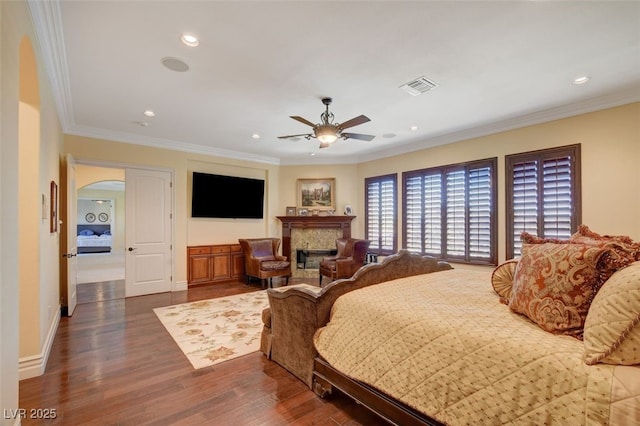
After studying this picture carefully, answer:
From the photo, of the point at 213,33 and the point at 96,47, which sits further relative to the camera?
the point at 96,47

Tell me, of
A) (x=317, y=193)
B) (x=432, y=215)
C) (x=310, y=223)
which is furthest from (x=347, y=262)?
(x=317, y=193)

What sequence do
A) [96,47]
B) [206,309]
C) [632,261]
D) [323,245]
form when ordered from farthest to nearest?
[323,245] < [206,309] < [96,47] < [632,261]

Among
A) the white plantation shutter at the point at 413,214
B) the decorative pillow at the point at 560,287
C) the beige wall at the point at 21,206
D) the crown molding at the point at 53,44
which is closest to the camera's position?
the decorative pillow at the point at 560,287

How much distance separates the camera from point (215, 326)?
379 cm

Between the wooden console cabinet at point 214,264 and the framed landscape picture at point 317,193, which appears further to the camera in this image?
the framed landscape picture at point 317,193

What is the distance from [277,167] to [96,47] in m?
4.74

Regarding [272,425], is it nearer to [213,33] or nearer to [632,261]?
[632,261]

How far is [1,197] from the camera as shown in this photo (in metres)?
1.46

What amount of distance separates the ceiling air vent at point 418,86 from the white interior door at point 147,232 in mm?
4640

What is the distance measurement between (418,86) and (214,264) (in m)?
5.11

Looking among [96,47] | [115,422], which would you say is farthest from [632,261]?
[96,47]

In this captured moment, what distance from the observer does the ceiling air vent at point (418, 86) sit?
3.27 metres

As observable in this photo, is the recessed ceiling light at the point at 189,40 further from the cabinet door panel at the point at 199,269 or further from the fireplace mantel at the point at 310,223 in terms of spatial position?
the fireplace mantel at the point at 310,223

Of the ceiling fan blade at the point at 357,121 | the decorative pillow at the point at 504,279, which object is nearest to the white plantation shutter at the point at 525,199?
the decorative pillow at the point at 504,279
